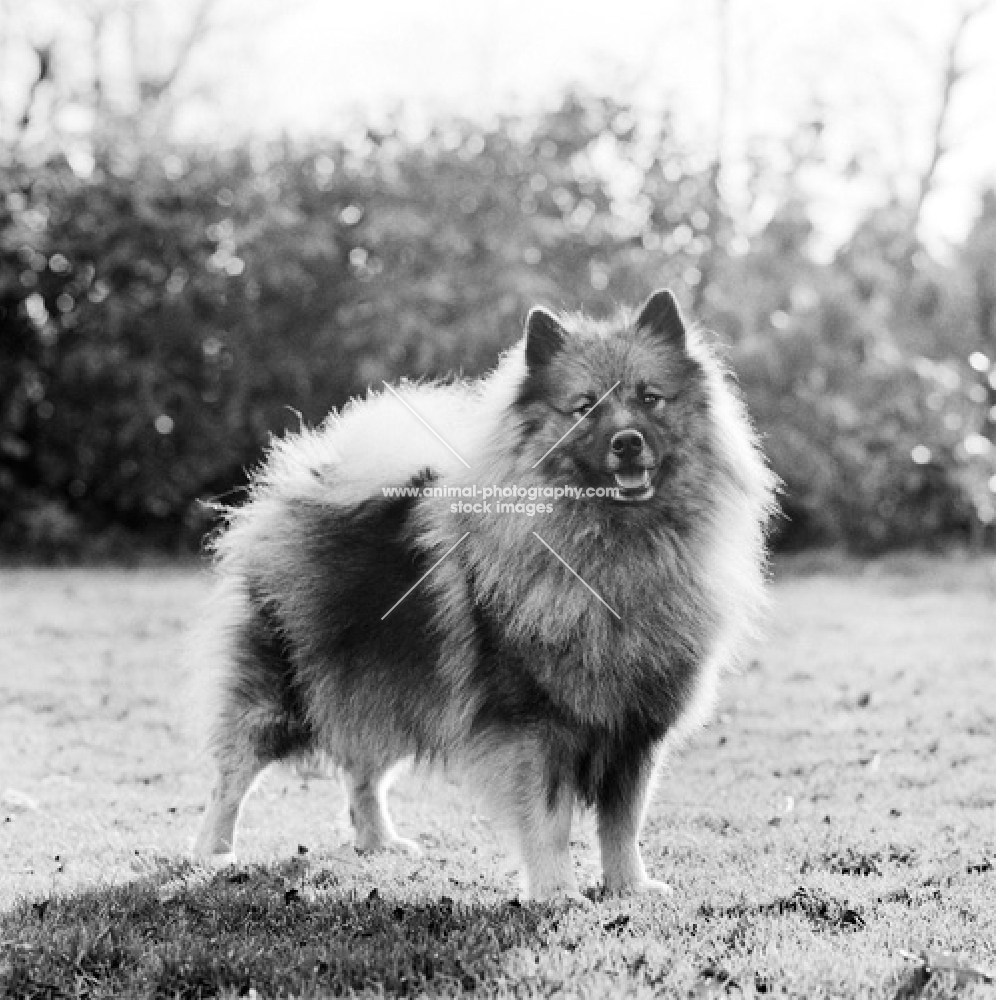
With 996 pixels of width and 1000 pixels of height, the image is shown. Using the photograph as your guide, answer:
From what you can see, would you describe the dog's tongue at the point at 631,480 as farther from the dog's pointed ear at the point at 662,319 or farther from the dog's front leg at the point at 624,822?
the dog's front leg at the point at 624,822

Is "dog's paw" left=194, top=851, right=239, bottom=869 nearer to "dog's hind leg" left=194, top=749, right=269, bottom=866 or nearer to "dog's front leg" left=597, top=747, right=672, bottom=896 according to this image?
"dog's hind leg" left=194, top=749, right=269, bottom=866

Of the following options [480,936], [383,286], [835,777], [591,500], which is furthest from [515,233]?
[480,936]

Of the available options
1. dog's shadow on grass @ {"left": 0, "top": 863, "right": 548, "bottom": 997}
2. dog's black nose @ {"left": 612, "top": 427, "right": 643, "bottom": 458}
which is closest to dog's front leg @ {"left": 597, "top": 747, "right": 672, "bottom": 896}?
dog's shadow on grass @ {"left": 0, "top": 863, "right": 548, "bottom": 997}

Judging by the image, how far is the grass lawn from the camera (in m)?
3.40

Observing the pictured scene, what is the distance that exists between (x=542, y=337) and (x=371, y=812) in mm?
2053

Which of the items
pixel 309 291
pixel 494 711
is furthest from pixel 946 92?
pixel 494 711

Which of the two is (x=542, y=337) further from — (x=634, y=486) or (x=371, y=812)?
(x=371, y=812)

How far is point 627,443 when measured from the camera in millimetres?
3963

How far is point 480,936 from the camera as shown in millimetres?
3664

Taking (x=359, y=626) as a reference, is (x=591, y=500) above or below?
above

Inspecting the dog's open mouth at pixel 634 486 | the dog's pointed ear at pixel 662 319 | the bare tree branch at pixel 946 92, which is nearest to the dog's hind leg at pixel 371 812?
the dog's open mouth at pixel 634 486

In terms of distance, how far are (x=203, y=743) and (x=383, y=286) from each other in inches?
344

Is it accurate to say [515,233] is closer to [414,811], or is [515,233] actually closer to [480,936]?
[414,811]

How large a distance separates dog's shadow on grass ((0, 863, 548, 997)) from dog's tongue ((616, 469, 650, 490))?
1.38 meters
